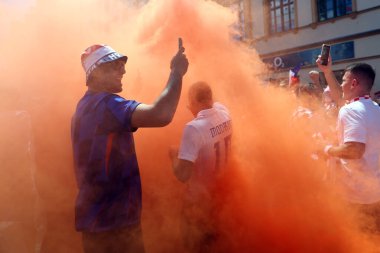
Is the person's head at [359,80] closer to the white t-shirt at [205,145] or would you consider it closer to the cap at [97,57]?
the white t-shirt at [205,145]

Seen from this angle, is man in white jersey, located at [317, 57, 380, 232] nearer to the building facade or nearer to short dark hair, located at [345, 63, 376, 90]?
short dark hair, located at [345, 63, 376, 90]

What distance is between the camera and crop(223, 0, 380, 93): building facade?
607 inches

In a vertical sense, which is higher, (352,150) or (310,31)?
(310,31)

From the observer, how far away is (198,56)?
422cm

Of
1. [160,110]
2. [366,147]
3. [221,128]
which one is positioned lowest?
[366,147]

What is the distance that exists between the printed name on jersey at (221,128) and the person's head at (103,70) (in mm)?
959

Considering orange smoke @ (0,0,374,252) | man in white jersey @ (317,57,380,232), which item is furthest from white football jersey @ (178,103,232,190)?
man in white jersey @ (317,57,380,232)

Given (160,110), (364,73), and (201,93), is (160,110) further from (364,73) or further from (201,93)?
(364,73)

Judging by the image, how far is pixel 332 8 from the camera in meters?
16.5

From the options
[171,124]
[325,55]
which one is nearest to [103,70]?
[171,124]

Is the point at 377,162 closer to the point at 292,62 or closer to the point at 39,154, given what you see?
the point at 39,154

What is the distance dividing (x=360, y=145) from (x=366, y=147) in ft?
0.46

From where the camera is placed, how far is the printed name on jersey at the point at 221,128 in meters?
2.93

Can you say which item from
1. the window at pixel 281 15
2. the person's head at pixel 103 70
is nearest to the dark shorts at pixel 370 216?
the person's head at pixel 103 70
